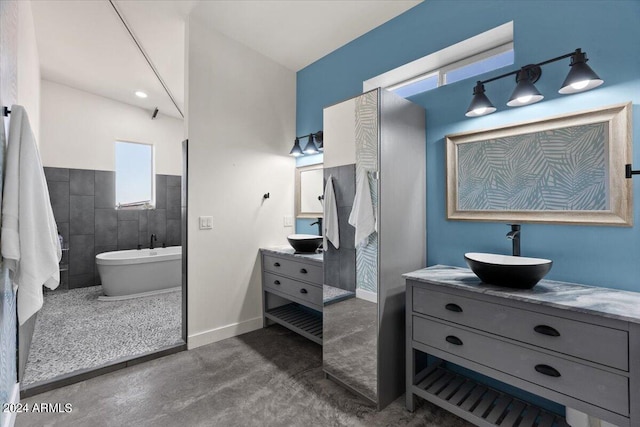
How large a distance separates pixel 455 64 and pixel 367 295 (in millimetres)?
1926

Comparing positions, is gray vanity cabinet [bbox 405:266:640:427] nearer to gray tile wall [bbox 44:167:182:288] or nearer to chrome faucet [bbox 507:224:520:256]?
chrome faucet [bbox 507:224:520:256]

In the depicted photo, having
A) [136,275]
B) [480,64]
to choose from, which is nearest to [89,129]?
[136,275]

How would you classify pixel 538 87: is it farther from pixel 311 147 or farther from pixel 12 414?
pixel 12 414

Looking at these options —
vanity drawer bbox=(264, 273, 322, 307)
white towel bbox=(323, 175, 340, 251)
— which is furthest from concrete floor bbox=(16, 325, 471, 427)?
white towel bbox=(323, 175, 340, 251)

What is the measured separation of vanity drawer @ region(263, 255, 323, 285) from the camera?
2.56m

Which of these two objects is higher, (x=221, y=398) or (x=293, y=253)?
(x=293, y=253)

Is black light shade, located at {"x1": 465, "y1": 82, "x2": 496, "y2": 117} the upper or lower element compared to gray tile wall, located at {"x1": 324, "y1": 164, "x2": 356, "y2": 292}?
upper

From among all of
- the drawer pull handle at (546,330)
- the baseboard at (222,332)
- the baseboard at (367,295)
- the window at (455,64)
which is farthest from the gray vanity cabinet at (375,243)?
the baseboard at (222,332)

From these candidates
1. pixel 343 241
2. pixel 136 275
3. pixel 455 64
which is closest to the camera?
pixel 343 241

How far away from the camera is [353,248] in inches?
79.6

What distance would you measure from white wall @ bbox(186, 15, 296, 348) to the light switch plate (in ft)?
0.14

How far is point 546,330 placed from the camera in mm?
1335

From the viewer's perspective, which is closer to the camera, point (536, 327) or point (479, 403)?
point (536, 327)

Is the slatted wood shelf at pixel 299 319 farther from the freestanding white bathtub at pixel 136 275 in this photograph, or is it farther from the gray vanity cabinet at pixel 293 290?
the freestanding white bathtub at pixel 136 275
